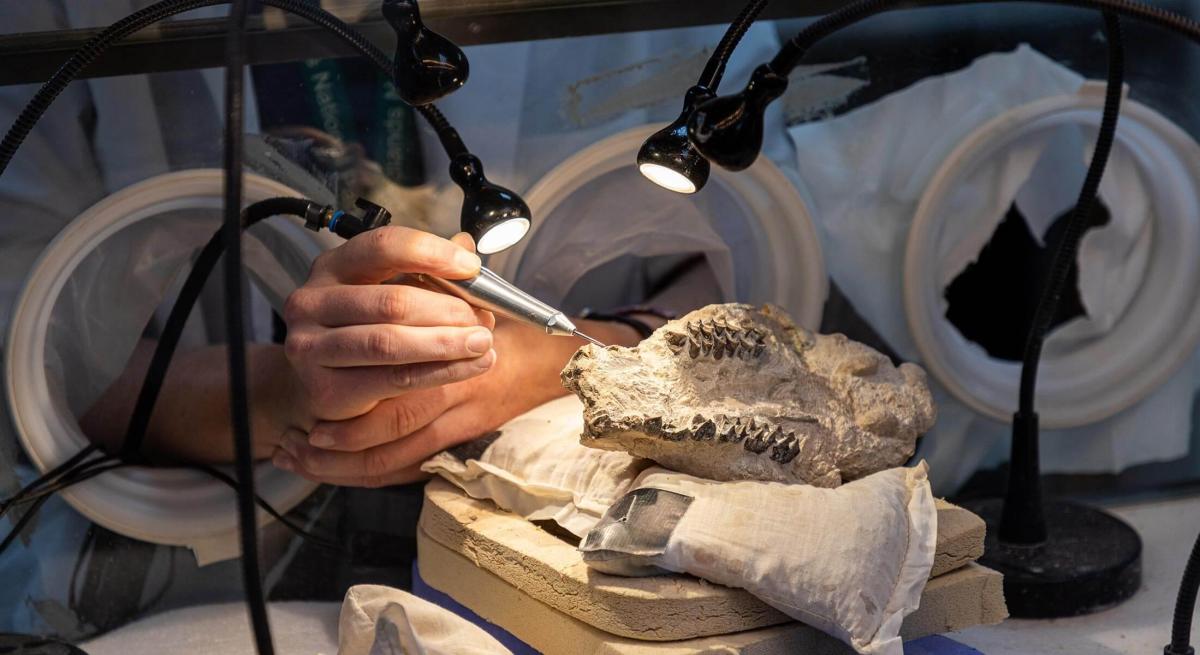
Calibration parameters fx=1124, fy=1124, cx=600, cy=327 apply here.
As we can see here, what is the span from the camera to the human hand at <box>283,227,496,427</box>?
3.87 ft

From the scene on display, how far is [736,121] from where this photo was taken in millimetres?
994

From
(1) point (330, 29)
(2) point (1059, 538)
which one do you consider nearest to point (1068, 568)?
(2) point (1059, 538)

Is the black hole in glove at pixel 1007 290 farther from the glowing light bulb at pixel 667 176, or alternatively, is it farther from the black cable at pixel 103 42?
the black cable at pixel 103 42

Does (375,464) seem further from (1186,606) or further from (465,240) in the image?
(1186,606)

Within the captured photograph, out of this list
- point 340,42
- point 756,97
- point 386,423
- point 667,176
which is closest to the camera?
point 756,97

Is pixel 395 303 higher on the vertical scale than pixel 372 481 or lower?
higher

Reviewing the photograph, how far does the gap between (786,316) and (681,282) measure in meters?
0.64

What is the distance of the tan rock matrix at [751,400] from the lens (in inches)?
43.0

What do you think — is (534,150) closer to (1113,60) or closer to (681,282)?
(681,282)

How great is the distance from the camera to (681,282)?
1905 millimetres

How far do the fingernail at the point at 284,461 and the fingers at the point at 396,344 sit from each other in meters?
0.27

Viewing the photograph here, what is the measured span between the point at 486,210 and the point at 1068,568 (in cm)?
85

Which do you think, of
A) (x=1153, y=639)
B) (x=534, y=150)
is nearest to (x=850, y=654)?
(x=1153, y=639)

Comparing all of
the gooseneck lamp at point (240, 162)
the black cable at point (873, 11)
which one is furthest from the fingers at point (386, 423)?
the black cable at point (873, 11)
